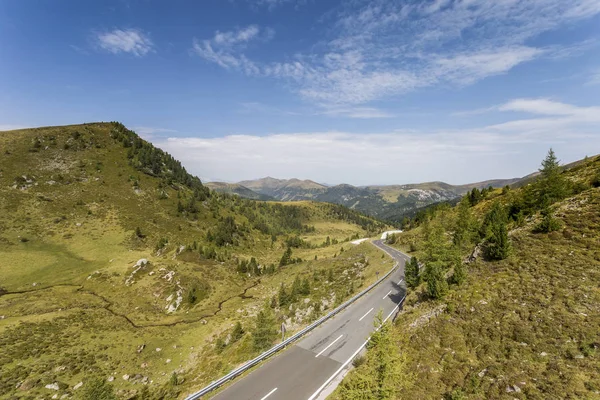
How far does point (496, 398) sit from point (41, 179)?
15392cm

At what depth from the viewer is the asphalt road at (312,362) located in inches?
755

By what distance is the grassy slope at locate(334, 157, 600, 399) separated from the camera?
14.8 m

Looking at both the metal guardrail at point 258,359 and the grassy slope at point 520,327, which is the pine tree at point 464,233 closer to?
the grassy slope at point 520,327

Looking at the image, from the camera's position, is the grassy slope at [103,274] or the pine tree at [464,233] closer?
the grassy slope at [103,274]

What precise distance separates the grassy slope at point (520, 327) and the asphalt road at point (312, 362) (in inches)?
197

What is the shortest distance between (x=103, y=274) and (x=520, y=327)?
87.4m

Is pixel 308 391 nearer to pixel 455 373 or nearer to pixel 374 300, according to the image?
pixel 455 373

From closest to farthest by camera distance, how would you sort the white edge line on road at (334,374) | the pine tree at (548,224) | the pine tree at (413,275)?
the white edge line on road at (334,374) → the pine tree at (548,224) → the pine tree at (413,275)

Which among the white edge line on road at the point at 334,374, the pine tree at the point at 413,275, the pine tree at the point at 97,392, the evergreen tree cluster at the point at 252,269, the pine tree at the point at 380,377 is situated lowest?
the evergreen tree cluster at the point at 252,269

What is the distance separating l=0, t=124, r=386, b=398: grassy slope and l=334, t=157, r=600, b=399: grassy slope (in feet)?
71.7

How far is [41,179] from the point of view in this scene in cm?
10881

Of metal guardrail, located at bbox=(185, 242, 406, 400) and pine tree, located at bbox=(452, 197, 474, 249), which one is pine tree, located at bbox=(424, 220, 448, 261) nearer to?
metal guardrail, located at bbox=(185, 242, 406, 400)

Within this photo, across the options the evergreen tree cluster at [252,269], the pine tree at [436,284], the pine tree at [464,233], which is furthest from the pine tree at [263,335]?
the evergreen tree cluster at [252,269]

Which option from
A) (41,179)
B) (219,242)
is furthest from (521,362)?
(41,179)
